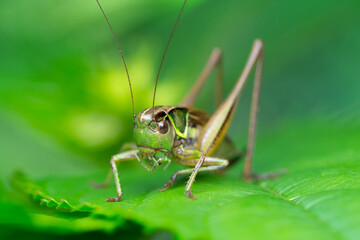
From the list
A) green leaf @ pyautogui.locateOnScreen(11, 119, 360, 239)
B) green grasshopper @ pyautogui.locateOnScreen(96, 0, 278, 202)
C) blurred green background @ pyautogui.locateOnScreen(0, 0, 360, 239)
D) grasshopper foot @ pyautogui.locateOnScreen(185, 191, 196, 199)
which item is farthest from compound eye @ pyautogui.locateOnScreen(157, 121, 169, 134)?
blurred green background @ pyautogui.locateOnScreen(0, 0, 360, 239)

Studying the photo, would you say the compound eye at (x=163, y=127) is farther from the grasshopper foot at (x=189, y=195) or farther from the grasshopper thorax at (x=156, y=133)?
the grasshopper foot at (x=189, y=195)

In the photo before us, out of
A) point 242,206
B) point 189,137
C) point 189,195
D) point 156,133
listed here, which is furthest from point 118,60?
point 242,206

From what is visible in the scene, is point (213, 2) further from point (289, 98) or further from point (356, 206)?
point (356, 206)

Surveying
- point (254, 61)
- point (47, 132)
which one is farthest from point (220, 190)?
point (47, 132)

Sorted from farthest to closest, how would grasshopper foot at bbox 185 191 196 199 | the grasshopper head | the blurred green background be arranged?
the blurred green background < the grasshopper head < grasshopper foot at bbox 185 191 196 199

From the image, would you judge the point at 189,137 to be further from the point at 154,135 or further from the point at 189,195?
the point at 189,195

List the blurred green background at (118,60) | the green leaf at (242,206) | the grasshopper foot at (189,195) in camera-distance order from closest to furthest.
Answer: the green leaf at (242,206) → the grasshopper foot at (189,195) → the blurred green background at (118,60)

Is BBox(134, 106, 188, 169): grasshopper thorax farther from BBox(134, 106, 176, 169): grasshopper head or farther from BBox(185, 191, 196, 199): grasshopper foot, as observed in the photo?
BBox(185, 191, 196, 199): grasshopper foot

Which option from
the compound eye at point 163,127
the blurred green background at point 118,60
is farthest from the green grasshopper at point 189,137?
the blurred green background at point 118,60
